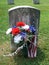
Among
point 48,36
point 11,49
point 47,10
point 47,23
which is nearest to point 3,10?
point 47,10

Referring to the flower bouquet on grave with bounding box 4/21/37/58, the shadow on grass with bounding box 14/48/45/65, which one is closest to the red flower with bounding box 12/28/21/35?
the flower bouquet on grave with bounding box 4/21/37/58

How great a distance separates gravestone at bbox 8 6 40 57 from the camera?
18.3ft

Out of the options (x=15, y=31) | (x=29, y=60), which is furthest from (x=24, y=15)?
(x=29, y=60)

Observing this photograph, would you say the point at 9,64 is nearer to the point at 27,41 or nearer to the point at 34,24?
the point at 27,41

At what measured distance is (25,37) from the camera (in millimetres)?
5238

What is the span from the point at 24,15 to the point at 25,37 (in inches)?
26.0

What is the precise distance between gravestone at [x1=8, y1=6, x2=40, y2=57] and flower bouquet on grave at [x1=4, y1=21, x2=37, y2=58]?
18 centimetres

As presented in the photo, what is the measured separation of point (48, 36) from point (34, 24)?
142 centimetres

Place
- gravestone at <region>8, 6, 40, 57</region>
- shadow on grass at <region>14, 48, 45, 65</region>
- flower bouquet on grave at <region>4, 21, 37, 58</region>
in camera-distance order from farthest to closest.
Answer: gravestone at <region>8, 6, 40, 57</region>, shadow on grass at <region>14, 48, 45, 65</region>, flower bouquet on grave at <region>4, 21, 37, 58</region>

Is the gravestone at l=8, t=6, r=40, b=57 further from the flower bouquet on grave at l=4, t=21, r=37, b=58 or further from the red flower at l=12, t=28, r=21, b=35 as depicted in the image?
the red flower at l=12, t=28, r=21, b=35

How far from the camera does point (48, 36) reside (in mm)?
7074

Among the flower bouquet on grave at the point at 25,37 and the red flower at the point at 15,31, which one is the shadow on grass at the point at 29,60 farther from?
the red flower at the point at 15,31

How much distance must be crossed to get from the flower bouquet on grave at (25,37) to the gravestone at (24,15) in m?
0.18

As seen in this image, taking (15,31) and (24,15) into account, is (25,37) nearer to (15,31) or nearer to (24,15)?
(15,31)
